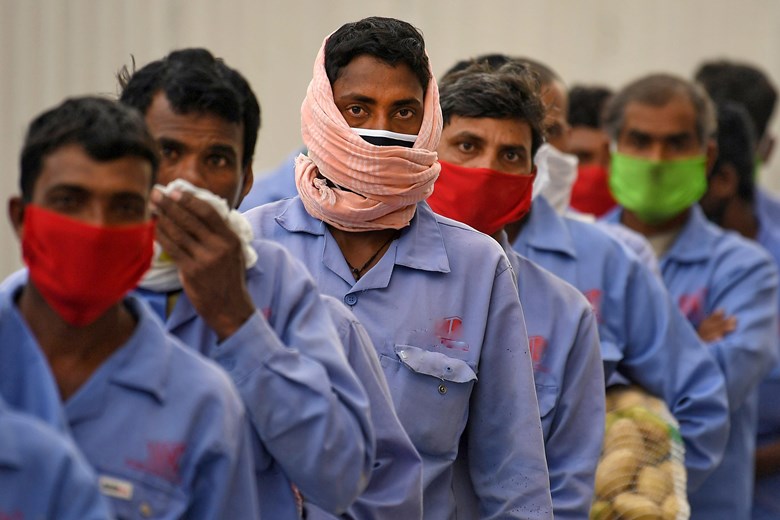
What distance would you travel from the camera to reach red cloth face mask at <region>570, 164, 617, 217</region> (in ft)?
24.7

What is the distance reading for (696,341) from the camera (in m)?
5.54

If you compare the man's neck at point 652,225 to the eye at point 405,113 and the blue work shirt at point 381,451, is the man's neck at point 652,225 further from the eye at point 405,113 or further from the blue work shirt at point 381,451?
the blue work shirt at point 381,451

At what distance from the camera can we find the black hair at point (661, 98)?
6559 mm

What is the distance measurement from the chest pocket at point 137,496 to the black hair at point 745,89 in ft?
19.8

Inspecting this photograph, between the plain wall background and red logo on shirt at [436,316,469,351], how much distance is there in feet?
16.1

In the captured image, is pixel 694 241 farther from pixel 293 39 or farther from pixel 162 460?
pixel 162 460

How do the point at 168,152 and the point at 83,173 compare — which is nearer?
the point at 83,173

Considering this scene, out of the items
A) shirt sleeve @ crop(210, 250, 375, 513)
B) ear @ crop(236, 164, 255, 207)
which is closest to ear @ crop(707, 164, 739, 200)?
ear @ crop(236, 164, 255, 207)

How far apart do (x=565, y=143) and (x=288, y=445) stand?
3.57m

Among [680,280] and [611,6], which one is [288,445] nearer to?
[680,280]

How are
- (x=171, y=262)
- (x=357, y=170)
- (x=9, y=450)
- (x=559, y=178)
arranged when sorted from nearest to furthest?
(x=9, y=450) < (x=171, y=262) < (x=357, y=170) < (x=559, y=178)

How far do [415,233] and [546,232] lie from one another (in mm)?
1481

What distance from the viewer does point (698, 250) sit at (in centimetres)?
631

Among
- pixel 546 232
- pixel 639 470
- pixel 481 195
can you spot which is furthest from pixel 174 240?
pixel 546 232
